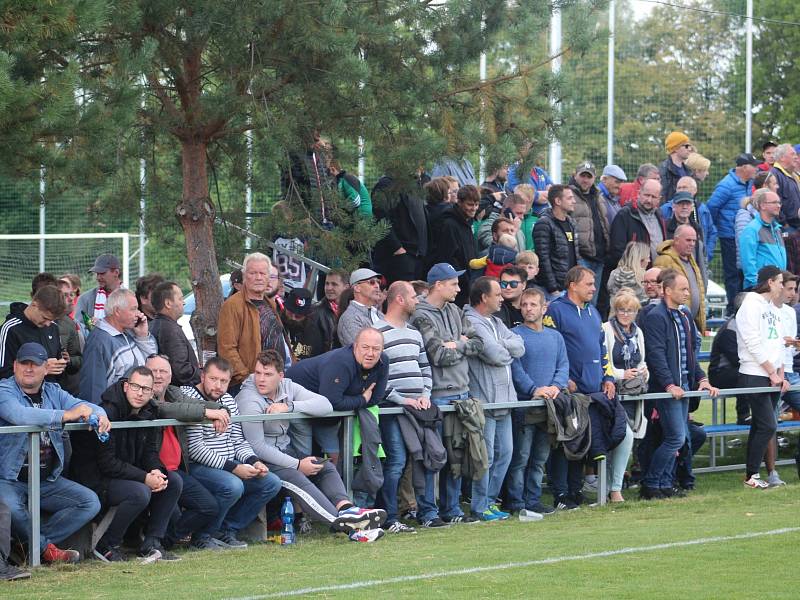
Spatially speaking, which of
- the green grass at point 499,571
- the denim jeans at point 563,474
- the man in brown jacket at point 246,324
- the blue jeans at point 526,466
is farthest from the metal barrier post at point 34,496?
the denim jeans at point 563,474

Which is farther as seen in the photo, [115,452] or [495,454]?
[495,454]

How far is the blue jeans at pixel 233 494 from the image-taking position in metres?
10.5

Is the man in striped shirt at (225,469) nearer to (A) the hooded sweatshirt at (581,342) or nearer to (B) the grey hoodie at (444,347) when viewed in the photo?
(B) the grey hoodie at (444,347)

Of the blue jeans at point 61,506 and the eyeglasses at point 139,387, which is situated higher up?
the eyeglasses at point 139,387

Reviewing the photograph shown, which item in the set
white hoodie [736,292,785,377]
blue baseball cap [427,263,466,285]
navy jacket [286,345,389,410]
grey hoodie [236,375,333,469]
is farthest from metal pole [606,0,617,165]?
grey hoodie [236,375,333,469]

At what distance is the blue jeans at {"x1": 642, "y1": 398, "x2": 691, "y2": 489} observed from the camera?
523 inches

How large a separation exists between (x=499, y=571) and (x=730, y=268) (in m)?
9.86

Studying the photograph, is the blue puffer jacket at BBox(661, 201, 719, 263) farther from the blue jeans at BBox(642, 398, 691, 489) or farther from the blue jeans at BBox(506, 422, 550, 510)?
the blue jeans at BBox(506, 422, 550, 510)

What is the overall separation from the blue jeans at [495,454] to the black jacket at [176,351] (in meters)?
2.62

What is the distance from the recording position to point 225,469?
35.0 feet

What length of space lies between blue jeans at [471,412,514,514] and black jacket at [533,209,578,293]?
2.96m

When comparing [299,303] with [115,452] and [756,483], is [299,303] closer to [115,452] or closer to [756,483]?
[115,452]

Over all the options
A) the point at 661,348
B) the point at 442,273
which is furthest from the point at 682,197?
the point at 442,273

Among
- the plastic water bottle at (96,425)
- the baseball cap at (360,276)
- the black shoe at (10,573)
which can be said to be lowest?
the black shoe at (10,573)
